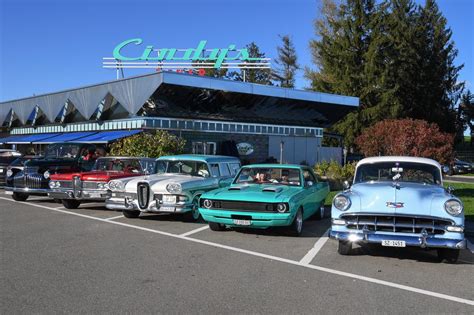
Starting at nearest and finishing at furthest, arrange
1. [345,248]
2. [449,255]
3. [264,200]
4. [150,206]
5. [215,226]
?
1. [449,255]
2. [345,248]
3. [264,200]
4. [215,226]
5. [150,206]

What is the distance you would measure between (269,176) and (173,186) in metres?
2.14

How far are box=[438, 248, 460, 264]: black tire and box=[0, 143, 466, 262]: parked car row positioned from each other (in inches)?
0.6

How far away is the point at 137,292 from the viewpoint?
556 centimetres

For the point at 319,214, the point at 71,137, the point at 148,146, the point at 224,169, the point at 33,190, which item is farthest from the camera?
the point at 71,137

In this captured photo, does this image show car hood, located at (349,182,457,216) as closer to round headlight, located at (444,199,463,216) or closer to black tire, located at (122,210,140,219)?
round headlight, located at (444,199,463,216)

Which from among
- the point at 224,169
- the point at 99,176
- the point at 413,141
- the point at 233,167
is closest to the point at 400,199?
the point at 224,169

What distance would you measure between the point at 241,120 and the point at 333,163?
976cm

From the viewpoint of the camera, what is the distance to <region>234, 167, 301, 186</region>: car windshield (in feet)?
34.4

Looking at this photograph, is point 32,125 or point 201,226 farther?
point 32,125

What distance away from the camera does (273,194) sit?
9.36m

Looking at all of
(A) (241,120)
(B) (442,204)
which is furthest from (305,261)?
(A) (241,120)

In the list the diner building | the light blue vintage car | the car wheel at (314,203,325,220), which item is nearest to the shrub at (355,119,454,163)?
the diner building

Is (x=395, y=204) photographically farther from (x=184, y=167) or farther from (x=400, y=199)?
(x=184, y=167)

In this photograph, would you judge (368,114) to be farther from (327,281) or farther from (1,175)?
(327,281)
